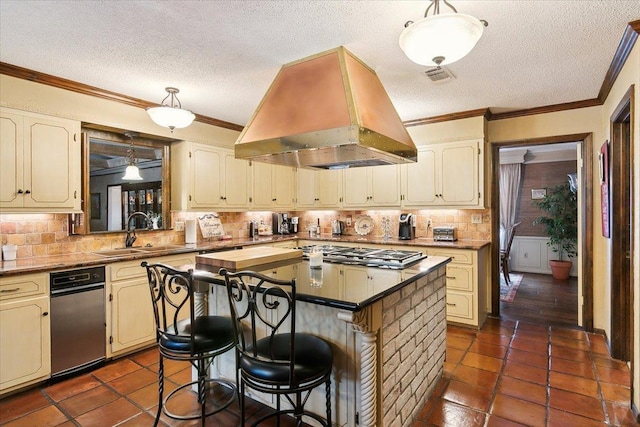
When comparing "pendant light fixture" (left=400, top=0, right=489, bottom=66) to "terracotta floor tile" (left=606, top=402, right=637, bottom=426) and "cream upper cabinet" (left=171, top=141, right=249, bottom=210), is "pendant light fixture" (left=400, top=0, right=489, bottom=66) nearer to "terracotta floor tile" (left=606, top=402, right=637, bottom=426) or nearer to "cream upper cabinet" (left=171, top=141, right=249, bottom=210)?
"terracotta floor tile" (left=606, top=402, right=637, bottom=426)

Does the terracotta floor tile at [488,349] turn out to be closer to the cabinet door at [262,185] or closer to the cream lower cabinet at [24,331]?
the cabinet door at [262,185]

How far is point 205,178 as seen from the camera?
14.0 feet

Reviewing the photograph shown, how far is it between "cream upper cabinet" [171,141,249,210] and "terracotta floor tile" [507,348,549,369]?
353 cm

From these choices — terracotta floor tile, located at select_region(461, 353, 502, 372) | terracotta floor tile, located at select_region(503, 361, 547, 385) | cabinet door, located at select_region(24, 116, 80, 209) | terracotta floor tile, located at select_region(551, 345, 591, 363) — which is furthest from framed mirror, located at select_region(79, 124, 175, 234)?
terracotta floor tile, located at select_region(551, 345, 591, 363)

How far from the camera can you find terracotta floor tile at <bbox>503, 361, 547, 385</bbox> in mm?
2682

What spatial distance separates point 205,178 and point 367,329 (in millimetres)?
3224

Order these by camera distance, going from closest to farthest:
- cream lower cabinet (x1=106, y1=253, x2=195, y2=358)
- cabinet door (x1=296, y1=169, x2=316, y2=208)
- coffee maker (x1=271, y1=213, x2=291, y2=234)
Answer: cream lower cabinet (x1=106, y1=253, x2=195, y2=358)
cabinet door (x1=296, y1=169, x2=316, y2=208)
coffee maker (x1=271, y1=213, x2=291, y2=234)

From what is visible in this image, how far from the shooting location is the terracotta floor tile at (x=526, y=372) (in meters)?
2.68

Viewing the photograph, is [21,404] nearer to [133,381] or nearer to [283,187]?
[133,381]

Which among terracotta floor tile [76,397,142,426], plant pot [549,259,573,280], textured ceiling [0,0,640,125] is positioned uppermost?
textured ceiling [0,0,640,125]

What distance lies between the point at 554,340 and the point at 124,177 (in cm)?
480

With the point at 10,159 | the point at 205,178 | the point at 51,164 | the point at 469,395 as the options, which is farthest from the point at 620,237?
the point at 10,159

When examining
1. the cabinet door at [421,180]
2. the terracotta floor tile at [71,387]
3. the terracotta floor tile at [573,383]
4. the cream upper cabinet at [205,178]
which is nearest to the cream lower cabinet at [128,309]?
the terracotta floor tile at [71,387]

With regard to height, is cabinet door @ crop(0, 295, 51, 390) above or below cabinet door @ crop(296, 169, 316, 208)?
below
